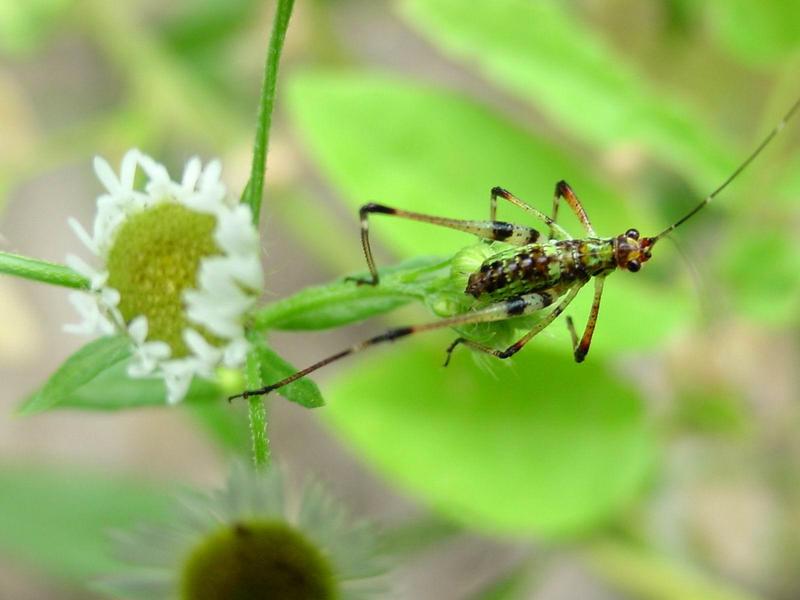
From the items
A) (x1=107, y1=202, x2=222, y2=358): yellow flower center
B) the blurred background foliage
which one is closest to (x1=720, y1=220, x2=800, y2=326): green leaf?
the blurred background foliage

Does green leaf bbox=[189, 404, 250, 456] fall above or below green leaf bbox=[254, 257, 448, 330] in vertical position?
above

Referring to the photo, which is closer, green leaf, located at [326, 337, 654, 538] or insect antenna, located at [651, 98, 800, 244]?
insect antenna, located at [651, 98, 800, 244]

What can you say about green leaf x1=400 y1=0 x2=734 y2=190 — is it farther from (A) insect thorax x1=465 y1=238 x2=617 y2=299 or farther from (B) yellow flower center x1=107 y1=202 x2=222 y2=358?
(B) yellow flower center x1=107 y1=202 x2=222 y2=358

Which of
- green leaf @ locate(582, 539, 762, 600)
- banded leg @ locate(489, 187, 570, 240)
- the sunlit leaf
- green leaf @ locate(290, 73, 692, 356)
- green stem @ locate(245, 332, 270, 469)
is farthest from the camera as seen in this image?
the sunlit leaf

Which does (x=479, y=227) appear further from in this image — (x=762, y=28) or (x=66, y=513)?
(x=66, y=513)

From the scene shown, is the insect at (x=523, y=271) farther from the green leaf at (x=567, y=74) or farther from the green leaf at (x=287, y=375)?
the green leaf at (x=567, y=74)

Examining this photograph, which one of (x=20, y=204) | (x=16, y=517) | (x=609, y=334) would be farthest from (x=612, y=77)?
(x=20, y=204)
